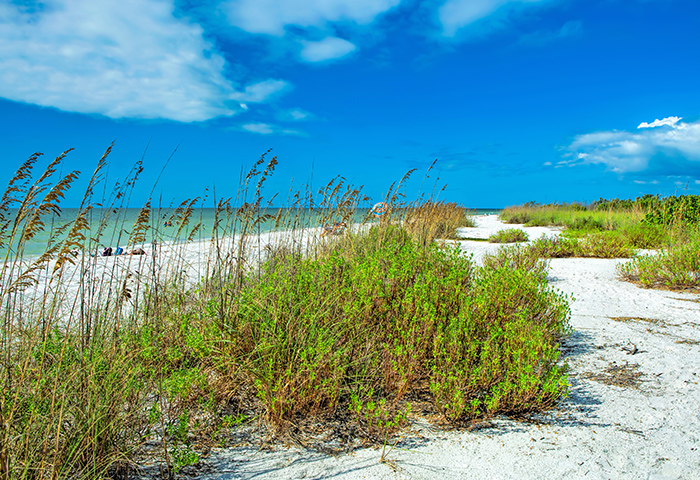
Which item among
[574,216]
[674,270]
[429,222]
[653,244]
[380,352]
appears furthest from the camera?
[574,216]

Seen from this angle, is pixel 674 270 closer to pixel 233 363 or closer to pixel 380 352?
pixel 380 352

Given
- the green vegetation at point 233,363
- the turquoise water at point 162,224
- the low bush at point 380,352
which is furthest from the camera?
the turquoise water at point 162,224

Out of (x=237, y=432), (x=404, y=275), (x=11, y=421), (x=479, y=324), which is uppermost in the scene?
(x=404, y=275)

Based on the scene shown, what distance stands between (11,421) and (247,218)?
2139 mm

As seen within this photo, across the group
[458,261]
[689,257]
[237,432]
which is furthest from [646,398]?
[689,257]

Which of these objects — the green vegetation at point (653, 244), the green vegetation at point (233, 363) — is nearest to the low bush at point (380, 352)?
the green vegetation at point (233, 363)

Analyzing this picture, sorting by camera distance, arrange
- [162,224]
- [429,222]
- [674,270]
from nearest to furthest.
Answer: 1. [162,224]
2. [674,270]
3. [429,222]

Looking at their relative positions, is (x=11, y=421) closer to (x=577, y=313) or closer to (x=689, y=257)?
(x=577, y=313)

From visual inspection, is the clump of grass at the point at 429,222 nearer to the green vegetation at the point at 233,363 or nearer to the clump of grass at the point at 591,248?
the clump of grass at the point at 591,248

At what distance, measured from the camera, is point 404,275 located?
3.74 meters

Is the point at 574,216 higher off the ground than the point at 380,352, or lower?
higher

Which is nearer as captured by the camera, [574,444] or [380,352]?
[574,444]

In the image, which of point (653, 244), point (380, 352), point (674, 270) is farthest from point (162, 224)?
point (653, 244)

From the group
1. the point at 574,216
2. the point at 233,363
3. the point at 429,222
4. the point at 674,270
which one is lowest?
the point at 233,363
